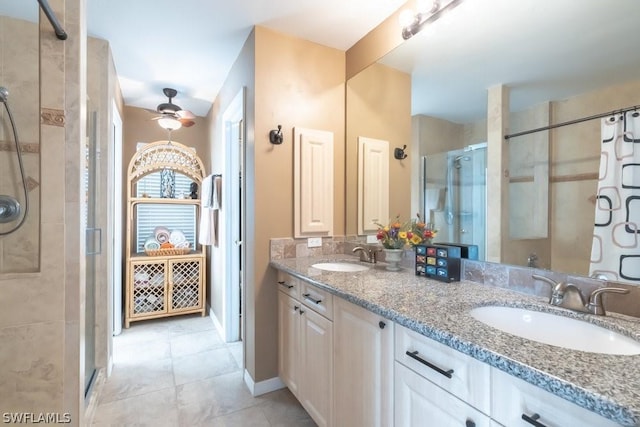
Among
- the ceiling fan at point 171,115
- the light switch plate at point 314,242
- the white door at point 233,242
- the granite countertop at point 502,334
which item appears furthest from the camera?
the ceiling fan at point 171,115

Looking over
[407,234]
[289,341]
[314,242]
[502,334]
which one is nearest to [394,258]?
[407,234]

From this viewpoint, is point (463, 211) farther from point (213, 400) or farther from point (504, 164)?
point (213, 400)

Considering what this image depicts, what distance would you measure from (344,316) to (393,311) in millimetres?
398

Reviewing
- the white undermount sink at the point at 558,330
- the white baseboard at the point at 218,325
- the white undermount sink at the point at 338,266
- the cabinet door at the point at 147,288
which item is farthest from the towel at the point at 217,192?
the white undermount sink at the point at 558,330

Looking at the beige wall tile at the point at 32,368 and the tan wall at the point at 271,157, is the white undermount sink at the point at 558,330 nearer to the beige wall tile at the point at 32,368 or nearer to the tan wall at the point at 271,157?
the tan wall at the point at 271,157

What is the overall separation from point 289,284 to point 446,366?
3.83ft

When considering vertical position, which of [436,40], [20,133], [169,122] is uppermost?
[436,40]

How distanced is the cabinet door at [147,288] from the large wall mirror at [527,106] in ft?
9.52

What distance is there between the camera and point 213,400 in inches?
78.6

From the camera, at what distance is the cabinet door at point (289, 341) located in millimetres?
1818

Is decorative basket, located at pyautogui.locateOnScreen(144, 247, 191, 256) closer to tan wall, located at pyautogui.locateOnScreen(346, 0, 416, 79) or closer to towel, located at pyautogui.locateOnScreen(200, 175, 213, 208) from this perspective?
towel, located at pyautogui.locateOnScreen(200, 175, 213, 208)

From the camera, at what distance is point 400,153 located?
→ 2051mm

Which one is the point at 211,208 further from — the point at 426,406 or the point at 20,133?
the point at 426,406

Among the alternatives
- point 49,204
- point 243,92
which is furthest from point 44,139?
point 243,92
